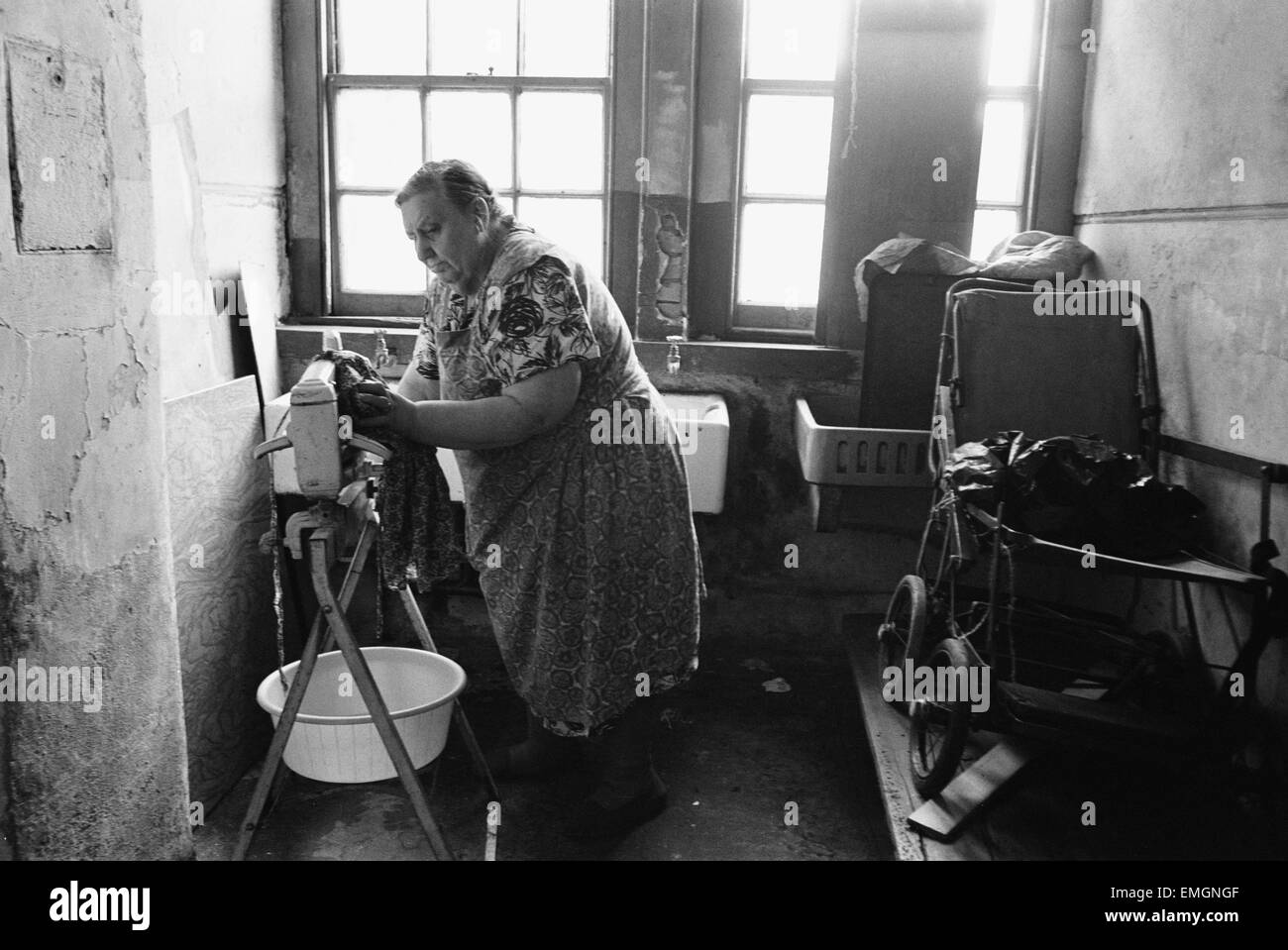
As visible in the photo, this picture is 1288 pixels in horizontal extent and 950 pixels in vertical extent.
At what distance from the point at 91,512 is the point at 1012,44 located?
327 cm

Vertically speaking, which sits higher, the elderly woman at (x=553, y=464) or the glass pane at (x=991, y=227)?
the glass pane at (x=991, y=227)

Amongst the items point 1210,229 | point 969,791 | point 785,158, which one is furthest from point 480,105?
point 969,791

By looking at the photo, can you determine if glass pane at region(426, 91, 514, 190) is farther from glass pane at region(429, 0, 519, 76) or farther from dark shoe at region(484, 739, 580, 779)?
dark shoe at region(484, 739, 580, 779)

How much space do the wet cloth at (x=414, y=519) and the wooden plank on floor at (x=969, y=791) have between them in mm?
1229

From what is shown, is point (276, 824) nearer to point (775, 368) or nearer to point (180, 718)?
point (180, 718)

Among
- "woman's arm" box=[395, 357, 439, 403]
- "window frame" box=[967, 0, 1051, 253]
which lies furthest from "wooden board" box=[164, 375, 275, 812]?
"window frame" box=[967, 0, 1051, 253]

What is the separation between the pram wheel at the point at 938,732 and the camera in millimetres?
2301

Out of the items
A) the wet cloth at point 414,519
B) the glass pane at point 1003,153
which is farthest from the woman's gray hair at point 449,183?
the glass pane at point 1003,153

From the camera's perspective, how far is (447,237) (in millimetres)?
2287

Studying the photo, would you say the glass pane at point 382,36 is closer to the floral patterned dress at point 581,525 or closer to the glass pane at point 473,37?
the glass pane at point 473,37

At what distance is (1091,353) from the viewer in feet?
9.97

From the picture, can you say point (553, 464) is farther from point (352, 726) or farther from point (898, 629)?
point (898, 629)

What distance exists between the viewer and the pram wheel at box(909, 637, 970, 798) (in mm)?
2301
